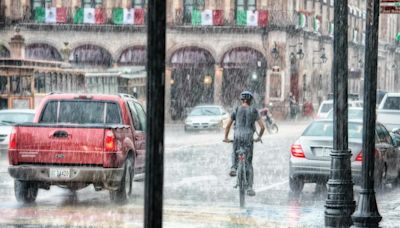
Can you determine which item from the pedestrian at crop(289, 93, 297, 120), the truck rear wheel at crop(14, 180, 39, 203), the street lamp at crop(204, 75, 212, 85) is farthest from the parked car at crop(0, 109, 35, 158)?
the street lamp at crop(204, 75, 212, 85)

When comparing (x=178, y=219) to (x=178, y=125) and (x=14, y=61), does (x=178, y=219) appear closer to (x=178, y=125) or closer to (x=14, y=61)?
(x=14, y=61)

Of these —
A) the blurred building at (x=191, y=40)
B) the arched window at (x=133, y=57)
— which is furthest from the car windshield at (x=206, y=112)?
the arched window at (x=133, y=57)

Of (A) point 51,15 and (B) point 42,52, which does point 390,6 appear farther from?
(A) point 51,15

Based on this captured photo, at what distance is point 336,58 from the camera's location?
13.2 m

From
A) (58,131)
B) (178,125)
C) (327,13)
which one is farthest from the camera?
(327,13)

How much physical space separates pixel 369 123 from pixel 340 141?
41.8 inches

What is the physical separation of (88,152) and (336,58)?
4416 mm

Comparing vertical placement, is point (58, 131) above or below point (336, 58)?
below

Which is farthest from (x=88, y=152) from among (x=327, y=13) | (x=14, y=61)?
(x=327, y=13)

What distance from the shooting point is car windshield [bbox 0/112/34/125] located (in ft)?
89.6

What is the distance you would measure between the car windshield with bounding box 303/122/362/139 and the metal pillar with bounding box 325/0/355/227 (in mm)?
5524

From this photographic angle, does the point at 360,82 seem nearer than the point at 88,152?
No

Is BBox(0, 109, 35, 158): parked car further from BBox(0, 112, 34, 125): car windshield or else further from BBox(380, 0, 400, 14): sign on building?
BBox(380, 0, 400, 14): sign on building

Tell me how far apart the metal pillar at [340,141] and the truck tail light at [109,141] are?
366cm
